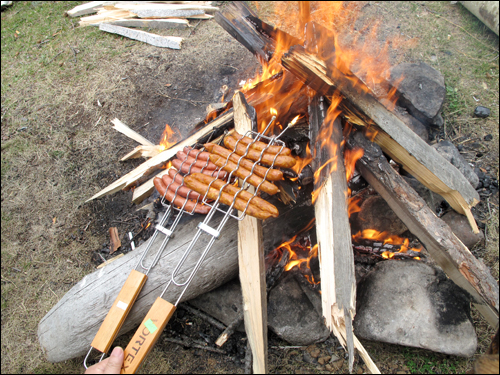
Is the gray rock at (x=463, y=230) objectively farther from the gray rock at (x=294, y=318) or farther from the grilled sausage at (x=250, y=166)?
the grilled sausage at (x=250, y=166)

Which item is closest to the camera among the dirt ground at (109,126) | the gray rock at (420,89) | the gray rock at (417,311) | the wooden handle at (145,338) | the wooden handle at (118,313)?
the wooden handle at (145,338)

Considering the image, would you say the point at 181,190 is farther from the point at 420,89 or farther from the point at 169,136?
the point at 420,89

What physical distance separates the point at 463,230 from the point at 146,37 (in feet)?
21.1

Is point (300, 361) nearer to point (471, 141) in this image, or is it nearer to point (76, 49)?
point (471, 141)

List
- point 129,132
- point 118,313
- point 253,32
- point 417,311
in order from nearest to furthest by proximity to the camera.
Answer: point 118,313
point 417,311
point 253,32
point 129,132

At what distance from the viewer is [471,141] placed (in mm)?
4477

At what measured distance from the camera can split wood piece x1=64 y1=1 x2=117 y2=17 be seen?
270 inches

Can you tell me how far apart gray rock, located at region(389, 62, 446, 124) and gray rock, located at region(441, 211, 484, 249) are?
158 centimetres

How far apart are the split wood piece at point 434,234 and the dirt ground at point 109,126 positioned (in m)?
0.88

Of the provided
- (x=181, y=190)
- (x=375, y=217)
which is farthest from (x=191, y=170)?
(x=375, y=217)

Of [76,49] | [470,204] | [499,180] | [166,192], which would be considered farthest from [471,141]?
[76,49]

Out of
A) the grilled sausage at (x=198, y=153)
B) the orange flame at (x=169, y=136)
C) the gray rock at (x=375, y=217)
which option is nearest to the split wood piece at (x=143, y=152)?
the orange flame at (x=169, y=136)

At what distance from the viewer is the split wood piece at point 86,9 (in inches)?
270

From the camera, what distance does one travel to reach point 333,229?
268cm
